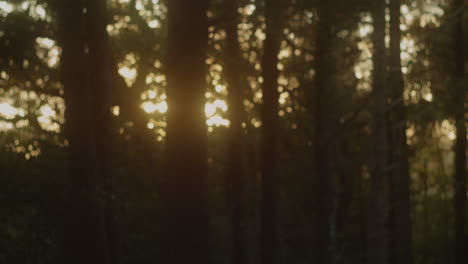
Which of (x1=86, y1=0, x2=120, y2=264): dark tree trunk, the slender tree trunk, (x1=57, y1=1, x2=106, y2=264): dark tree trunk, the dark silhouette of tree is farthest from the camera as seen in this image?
the slender tree trunk

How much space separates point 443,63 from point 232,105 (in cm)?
830

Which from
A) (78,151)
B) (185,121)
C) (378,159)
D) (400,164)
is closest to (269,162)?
(400,164)

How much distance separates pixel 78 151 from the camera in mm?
12844

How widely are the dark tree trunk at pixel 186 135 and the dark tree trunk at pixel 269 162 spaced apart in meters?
6.27

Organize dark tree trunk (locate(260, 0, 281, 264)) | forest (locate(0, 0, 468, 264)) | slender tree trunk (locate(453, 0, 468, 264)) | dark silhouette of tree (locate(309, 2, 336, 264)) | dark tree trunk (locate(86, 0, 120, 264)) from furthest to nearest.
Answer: slender tree trunk (locate(453, 0, 468, 264)), dark silhouette of tree (locate(309, 2, 336, 264)), dark tree trunk (locate(260, 0, 281, 264)), dark tree trunk (locate(86, 0, 120, 264)), forest (locate(0, 0, 468, 264))

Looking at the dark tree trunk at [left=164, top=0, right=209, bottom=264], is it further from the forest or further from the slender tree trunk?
the slender tree trunk

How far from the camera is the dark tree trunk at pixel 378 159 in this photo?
1249 centimetres

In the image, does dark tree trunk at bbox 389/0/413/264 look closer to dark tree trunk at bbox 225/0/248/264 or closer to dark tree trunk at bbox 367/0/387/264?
dark tree trunk at bbox 367/0/387/264

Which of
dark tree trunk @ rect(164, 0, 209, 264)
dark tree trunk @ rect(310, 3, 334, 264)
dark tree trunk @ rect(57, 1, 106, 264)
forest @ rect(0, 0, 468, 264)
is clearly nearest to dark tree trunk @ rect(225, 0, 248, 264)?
forest @ rect(0, 0, 468, 264)

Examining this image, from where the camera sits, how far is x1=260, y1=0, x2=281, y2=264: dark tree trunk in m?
15.9

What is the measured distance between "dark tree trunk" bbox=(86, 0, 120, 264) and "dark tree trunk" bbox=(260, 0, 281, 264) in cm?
333

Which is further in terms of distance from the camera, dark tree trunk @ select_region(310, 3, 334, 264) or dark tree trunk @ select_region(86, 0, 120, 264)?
dark tree trunk @ select_region(310, 3, 334, 264)

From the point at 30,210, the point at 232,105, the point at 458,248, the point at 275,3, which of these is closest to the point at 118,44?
the point at 232,105

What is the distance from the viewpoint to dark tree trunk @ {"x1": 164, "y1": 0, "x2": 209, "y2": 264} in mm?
9359
